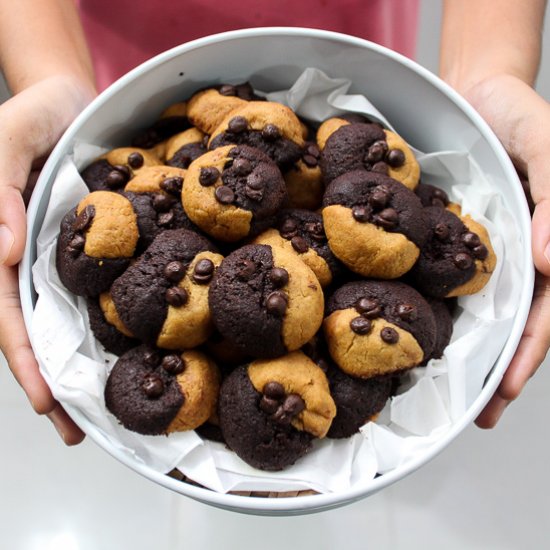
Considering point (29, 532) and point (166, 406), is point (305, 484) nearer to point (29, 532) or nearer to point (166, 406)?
point (166, 406)

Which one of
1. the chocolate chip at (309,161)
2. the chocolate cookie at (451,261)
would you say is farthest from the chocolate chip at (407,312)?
the chocolate chip at (309,161)

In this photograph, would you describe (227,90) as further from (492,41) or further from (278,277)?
(492,41)

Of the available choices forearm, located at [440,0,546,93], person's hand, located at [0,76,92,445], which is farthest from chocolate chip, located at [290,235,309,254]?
forearm, located at [440,0,546,93]

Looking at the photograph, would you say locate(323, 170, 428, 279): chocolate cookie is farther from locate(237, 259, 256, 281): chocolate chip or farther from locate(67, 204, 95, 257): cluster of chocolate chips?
locate(67, 204, 95, 257): cluster of chocolate chips

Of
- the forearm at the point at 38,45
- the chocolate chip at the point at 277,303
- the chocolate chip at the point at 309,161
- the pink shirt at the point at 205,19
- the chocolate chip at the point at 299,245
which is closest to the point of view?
the chocolate chip at the point at 277,303

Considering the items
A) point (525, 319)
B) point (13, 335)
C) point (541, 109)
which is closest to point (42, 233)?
point (13, 335)

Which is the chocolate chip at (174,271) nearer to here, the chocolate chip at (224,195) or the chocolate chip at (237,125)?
the chocolate chip at (224,195)

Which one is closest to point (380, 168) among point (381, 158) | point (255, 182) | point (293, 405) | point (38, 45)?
point (381, 158)
